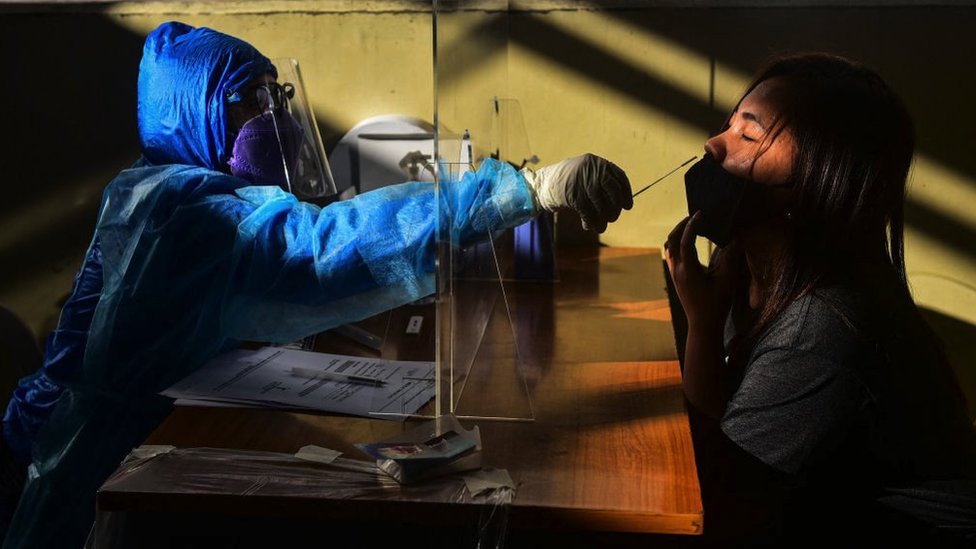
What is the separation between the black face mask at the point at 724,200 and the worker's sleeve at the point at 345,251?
28 cm

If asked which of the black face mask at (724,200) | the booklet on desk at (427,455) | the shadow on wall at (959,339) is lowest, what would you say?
the shadow on wall at (959,339)

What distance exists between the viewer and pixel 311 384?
148cm

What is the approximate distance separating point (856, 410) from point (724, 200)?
34 centimetres

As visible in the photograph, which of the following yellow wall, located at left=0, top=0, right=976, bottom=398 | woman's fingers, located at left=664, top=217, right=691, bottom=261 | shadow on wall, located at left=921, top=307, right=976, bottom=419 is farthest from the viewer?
shadow on wall, located at left=921, top=307, right=976, bottom=419

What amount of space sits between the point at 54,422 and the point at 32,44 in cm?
143

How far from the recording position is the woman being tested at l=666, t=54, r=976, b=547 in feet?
3.98

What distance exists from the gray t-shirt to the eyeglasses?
1082 millimetres

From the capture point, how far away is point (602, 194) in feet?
5.16

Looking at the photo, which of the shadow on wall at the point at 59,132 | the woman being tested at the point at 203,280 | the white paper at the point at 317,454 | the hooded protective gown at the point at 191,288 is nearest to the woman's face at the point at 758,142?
the woman being tested at the point at 203,280

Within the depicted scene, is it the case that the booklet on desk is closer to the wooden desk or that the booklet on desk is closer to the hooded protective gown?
the wooden desk

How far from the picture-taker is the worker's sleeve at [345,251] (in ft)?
5.09

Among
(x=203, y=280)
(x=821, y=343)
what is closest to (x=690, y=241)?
(x=821, y=343)

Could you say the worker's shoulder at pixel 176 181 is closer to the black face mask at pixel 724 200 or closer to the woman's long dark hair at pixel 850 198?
the black face mask at pixel 724 200

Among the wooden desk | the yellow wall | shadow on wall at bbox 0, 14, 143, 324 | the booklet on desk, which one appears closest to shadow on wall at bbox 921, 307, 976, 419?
the yellow wall
